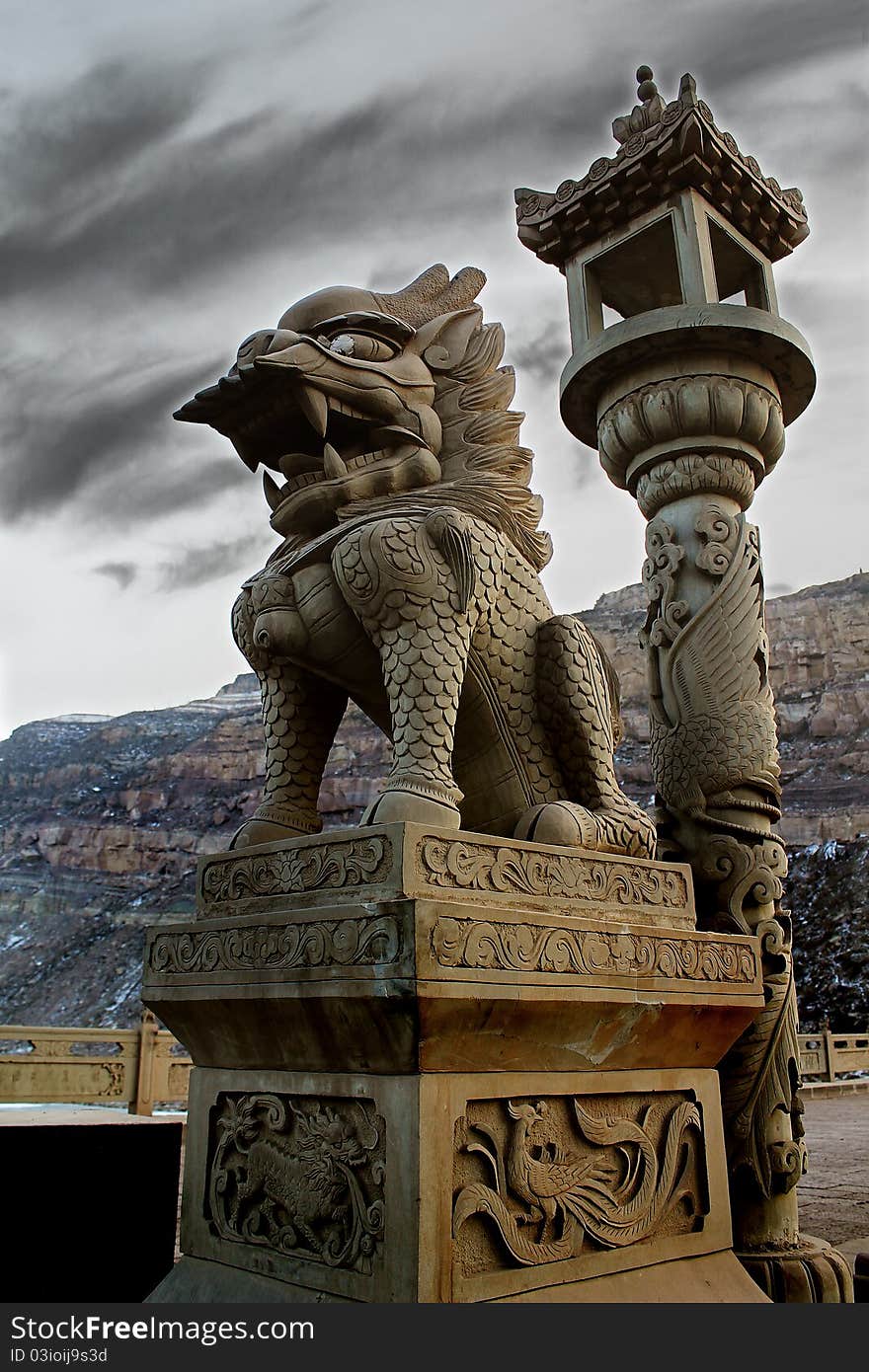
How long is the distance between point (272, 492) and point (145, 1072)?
29.2ft

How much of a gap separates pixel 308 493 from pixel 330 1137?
1.60 meters

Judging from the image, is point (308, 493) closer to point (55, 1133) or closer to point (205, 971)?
point (205, 971)

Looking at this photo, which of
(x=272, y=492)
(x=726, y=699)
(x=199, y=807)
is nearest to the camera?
(x=272, y=492)

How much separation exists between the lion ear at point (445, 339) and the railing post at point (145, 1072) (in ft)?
29.8

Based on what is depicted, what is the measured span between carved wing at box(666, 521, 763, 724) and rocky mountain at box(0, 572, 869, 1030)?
94.2 feet

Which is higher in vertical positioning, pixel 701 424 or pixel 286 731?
pixel 701 424

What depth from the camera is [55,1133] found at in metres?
3.47

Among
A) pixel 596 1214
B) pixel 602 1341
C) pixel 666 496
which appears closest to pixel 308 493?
pixel 666 496

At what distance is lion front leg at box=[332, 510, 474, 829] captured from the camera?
7.30 feet

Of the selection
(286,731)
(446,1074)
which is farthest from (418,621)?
(446,1074)

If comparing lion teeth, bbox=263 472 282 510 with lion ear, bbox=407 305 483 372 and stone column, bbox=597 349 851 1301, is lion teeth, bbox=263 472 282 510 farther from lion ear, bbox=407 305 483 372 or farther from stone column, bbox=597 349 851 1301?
stone column, bbox=597 349 851 1301

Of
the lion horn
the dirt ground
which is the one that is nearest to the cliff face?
the dirt ground

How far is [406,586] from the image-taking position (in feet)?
7.54

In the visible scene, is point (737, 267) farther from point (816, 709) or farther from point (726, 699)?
point (816, 709)
